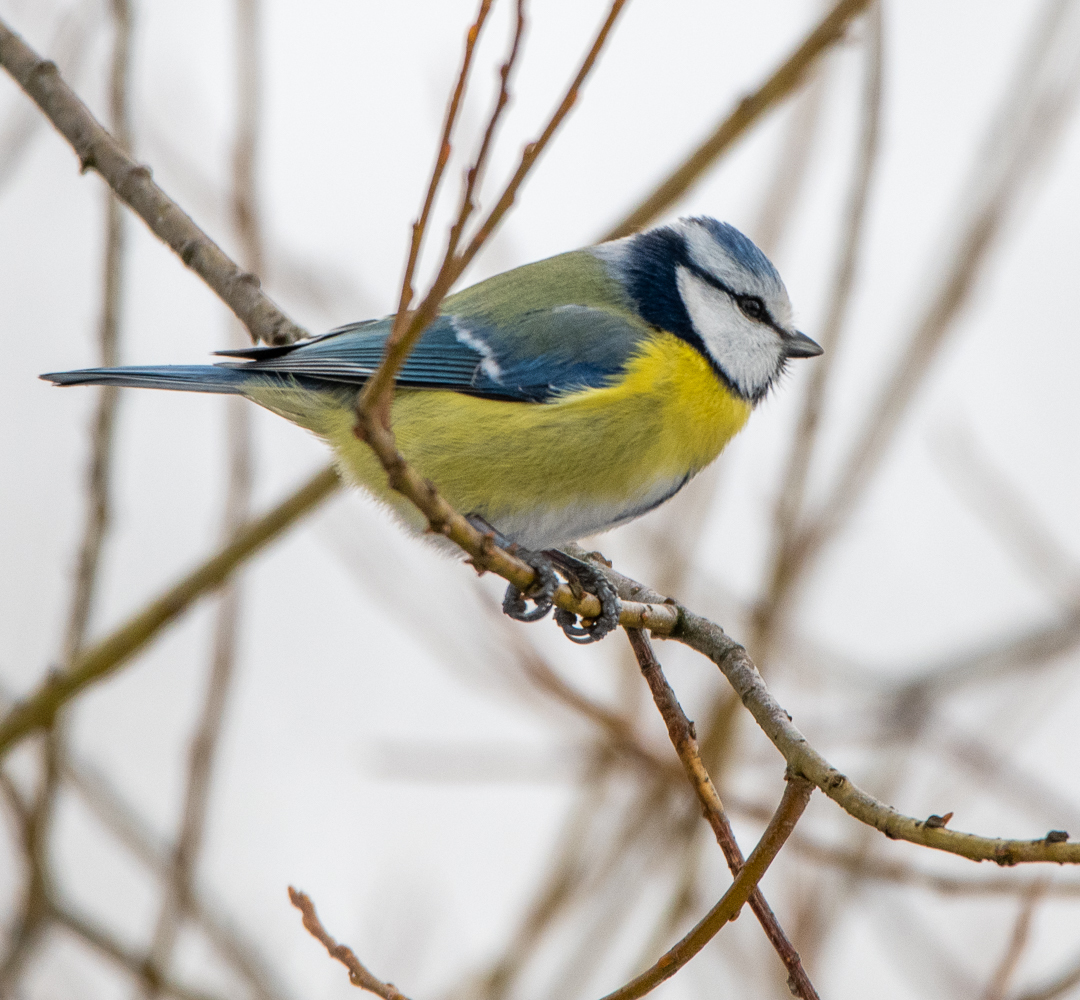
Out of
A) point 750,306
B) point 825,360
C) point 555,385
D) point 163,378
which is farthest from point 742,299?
point 163,378

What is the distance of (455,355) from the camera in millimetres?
2205

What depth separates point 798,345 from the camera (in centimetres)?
247

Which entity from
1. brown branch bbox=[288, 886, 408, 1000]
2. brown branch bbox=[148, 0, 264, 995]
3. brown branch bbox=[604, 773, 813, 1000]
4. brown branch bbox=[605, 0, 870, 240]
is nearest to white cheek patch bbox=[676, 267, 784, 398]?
brown branch bbox=[605, 0, 870, 240]

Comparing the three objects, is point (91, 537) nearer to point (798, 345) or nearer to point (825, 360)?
point (825, 360)

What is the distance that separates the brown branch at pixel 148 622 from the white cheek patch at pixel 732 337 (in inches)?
34.6

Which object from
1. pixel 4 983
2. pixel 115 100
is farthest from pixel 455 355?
pixel 4 983

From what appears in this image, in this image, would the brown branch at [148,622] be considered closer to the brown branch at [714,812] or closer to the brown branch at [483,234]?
the brown branch at [714,812]

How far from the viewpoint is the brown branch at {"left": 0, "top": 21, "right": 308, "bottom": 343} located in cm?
197

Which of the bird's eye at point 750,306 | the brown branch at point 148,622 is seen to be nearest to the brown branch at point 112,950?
the brown branch at point 148,622

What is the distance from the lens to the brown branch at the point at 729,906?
1139 mm

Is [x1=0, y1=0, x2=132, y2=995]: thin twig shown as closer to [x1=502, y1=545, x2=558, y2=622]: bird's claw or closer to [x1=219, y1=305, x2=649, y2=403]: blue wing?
[x1=219, y1=305, x2=649, y2=403]: blue wing

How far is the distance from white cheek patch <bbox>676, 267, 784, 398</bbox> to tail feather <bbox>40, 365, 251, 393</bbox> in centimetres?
96

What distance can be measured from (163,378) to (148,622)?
501 millimetres

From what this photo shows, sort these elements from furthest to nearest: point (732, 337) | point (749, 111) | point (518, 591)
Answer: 1. point (732, 337)
2. point (518, 591)
3. point (749, 111)
